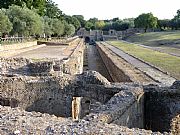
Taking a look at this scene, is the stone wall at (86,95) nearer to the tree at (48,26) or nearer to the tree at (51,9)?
the tree at (48,26)

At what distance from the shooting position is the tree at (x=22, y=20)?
50794mm

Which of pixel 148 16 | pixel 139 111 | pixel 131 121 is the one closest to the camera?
pixel 131 121

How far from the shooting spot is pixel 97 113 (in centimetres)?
1000

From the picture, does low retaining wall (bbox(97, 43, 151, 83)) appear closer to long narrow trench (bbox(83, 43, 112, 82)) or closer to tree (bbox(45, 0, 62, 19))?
long narrow trench (bbox(83, 43, 112, 82))

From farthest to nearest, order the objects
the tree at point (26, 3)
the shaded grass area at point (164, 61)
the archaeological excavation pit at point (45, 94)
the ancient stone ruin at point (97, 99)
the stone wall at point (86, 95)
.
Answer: the tree at point (26, 3)
the shaded grass area at point (164, 61)
the archaeological excavation pit at point (45, 94)
the stone wall at point (86, 95)
the ancient stone ruin at point (97, 99)

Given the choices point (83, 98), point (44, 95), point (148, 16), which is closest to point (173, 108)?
point (83, 98)

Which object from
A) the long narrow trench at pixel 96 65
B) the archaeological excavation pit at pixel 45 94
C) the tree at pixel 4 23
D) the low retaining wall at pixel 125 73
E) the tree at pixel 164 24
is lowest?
the long narrow trench at pixel 96 65

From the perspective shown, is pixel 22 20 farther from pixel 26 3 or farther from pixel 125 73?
pixel 125 73

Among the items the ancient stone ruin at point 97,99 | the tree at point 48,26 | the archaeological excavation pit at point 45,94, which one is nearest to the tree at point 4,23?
the tree at point 48,26

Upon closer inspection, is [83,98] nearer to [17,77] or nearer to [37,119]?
[17,77]

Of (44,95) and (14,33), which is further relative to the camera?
(14,33)

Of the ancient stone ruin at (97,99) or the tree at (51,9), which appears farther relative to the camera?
the tree at (51,9)

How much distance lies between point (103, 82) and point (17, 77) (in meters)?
3.57

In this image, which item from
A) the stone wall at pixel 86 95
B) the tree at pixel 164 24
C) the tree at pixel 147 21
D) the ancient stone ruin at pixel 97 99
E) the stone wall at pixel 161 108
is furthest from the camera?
the tree at pixel 164 24
